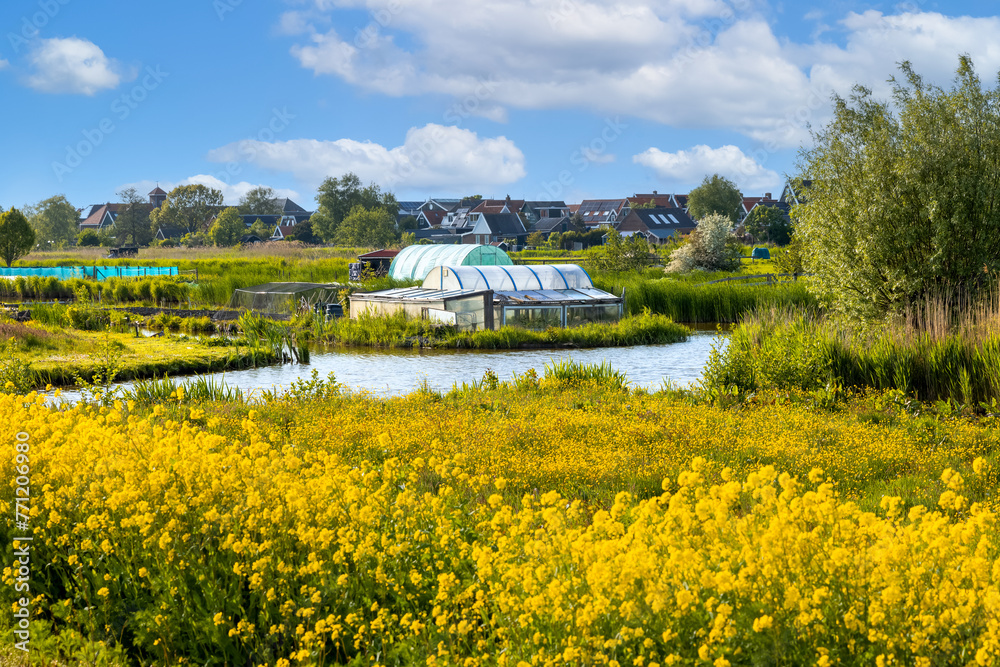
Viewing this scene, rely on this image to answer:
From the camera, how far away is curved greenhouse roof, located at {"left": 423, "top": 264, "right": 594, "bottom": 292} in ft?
90.0

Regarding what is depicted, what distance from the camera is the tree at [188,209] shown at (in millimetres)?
101244

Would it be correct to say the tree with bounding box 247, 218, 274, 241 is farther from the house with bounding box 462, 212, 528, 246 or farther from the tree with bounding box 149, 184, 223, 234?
the house with bounding box 462, 212, 528, 246

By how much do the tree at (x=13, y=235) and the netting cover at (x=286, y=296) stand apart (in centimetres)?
2853

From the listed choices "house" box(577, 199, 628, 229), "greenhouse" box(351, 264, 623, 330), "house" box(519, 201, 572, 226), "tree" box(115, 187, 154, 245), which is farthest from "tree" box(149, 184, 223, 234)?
"greenhouse" box(351, 264, 623, 330)

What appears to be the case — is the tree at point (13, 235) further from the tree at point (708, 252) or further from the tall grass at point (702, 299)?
the tall grass at point (702, 299)

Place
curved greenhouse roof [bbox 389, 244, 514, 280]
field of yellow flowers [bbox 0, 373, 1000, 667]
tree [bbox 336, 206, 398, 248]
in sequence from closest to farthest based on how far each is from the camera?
field of yellow flowers [bbox 0, 373, 1000, 667] < curved greenhouse roof [bbox 389, 244, 514, 280] < tree [bbox 336, 206, 398, 248]

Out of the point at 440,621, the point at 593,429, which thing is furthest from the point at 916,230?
the point at 440,621

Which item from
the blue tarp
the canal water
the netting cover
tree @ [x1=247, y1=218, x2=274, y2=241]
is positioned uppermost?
tree @ [x1=247, y1=218, x2=274, y2=241]

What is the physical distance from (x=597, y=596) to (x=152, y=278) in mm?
38908

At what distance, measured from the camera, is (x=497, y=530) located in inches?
177

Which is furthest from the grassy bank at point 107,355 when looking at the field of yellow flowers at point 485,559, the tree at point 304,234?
the tree at point 304,234

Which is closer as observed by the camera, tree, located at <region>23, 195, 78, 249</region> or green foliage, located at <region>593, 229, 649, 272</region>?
green foliage, located at <region>593, 229, 649, 272</region>

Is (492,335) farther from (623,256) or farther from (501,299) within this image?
(623,256)

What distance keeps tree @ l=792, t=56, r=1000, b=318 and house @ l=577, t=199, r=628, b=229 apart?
96.0 metres
